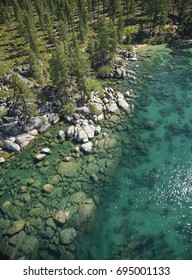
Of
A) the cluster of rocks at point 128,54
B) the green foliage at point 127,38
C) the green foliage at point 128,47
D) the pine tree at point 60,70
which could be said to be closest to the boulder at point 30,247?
the pine tree at point 60,70

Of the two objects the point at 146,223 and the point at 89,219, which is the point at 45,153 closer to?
the point at 89,219

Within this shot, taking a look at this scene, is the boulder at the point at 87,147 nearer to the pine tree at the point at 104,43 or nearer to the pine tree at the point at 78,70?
the pine tree at the point at 78,70

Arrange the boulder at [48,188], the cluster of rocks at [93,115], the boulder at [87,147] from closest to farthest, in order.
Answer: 1. the boulder at [48,188]
2. the boulder at [87,147]
3. the cluster of rocks at [93,115]

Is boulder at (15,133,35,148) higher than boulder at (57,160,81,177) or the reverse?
higher

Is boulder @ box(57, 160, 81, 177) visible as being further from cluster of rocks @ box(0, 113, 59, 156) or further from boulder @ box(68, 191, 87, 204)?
cluster of rocks @ box(0, 113, 59, 156)

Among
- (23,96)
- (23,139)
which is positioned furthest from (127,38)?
(23,139)

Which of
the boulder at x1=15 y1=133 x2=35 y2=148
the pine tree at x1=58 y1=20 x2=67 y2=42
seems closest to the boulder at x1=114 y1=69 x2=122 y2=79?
the pine tree at x1=58 y1=20 x2=67 y2=42
